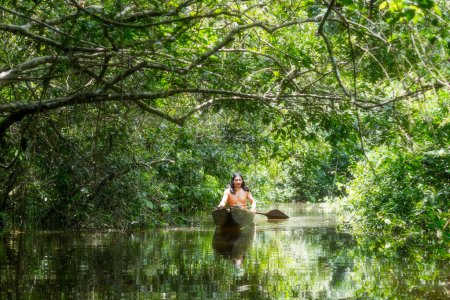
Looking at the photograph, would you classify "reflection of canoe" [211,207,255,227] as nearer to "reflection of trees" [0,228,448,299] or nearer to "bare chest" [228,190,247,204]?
"bare chest" [228,190,247,204]

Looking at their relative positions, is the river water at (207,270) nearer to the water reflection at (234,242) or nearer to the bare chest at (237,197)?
the water reflection at (234,242)

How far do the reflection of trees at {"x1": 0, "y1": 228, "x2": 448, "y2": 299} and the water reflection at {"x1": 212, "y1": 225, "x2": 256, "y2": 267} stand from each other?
0.14 metres

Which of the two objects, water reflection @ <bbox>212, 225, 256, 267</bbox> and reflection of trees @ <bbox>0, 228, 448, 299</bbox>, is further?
water reflection @ <bbox>212, 225, 256, 267</bbox>

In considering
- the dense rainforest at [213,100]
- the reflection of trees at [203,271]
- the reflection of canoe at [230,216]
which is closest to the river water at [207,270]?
the reflection of trees at [203,271]

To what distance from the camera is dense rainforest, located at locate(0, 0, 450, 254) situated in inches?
260

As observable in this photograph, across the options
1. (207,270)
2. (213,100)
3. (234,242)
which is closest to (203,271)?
(207,270)

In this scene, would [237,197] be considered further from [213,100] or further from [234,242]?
[213,100]

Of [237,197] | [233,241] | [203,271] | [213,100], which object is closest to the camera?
[203,271]

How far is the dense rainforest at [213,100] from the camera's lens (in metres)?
6.61

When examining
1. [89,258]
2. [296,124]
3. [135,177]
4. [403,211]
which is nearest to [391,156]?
[403,211]

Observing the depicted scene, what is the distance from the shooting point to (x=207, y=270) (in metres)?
7.08

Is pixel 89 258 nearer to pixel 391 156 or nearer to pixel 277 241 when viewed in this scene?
pixel 277 241

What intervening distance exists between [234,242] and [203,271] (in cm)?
372

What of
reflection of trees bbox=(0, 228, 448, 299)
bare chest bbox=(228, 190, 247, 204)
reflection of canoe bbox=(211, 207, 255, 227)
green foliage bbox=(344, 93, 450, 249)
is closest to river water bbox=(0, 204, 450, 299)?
reflection of trees bbox=(0, 228, 448, 299)
